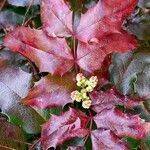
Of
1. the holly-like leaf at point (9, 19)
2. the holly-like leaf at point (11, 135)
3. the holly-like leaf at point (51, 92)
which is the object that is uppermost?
the holly-like leaf at point (9, 19)

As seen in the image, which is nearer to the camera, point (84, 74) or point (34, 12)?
point (84, 74)

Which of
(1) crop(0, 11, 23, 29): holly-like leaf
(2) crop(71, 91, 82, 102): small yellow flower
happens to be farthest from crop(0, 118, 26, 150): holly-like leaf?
(1) crop(0, 11, 23, 29): holly-like leaf

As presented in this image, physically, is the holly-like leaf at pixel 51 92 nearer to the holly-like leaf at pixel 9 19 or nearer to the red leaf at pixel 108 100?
the red leaf at pixel 108 100

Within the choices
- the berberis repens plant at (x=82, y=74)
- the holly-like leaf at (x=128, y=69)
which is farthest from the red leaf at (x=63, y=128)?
the holly-like leaf at (x=128, y=69)

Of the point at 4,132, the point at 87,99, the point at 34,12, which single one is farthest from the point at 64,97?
the point at 34,12

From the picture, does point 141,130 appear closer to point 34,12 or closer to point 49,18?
point 49,18

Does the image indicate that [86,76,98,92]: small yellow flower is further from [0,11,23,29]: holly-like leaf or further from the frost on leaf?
[0,11,23,29]: holly-like leaf

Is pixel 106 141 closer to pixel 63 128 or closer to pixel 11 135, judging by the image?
pixel 63 128
